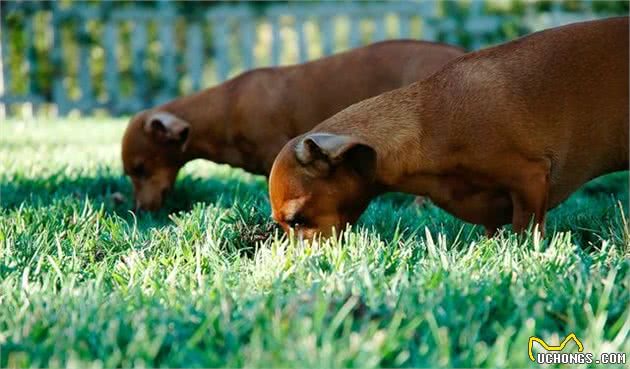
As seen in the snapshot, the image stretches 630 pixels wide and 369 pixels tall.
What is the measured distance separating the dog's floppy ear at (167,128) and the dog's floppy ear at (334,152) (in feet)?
7.80

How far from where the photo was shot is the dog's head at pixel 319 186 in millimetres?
3684

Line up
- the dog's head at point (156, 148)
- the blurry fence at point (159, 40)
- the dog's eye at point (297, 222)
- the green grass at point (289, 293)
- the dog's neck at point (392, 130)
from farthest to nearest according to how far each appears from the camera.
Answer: the blurry fence at point (159, 40) < the dog's head at point (156, 148) < the dog's eye at point (297, 222) < the dog's neck at point (392, 130) < the green grass at point (289, 293)

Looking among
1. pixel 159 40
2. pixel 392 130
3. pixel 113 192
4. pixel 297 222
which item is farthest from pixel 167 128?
pixel 159 40

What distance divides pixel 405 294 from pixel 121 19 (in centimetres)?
1124

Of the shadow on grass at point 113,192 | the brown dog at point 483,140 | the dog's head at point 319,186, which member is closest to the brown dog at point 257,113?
the shadow on grass at point 113,192

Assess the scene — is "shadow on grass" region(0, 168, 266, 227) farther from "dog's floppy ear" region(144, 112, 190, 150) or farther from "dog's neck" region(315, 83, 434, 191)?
"dog's neck" region(315, 83, 434, 191)

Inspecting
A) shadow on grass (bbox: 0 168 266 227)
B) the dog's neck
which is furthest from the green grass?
shadow on grass (bbox: 0 168 266 227)

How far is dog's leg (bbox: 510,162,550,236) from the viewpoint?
3.63m

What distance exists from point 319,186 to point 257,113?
7.77 feet

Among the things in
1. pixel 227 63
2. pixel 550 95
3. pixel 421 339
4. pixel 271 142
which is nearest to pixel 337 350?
pixel 421 339

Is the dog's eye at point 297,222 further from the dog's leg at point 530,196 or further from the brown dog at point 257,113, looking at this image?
the brown dog at point 257,113

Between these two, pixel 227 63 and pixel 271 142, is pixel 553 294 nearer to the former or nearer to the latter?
pixel 271 142

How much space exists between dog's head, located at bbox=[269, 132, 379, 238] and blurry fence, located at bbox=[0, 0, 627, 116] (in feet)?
30.5

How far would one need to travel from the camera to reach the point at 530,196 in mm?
3635
